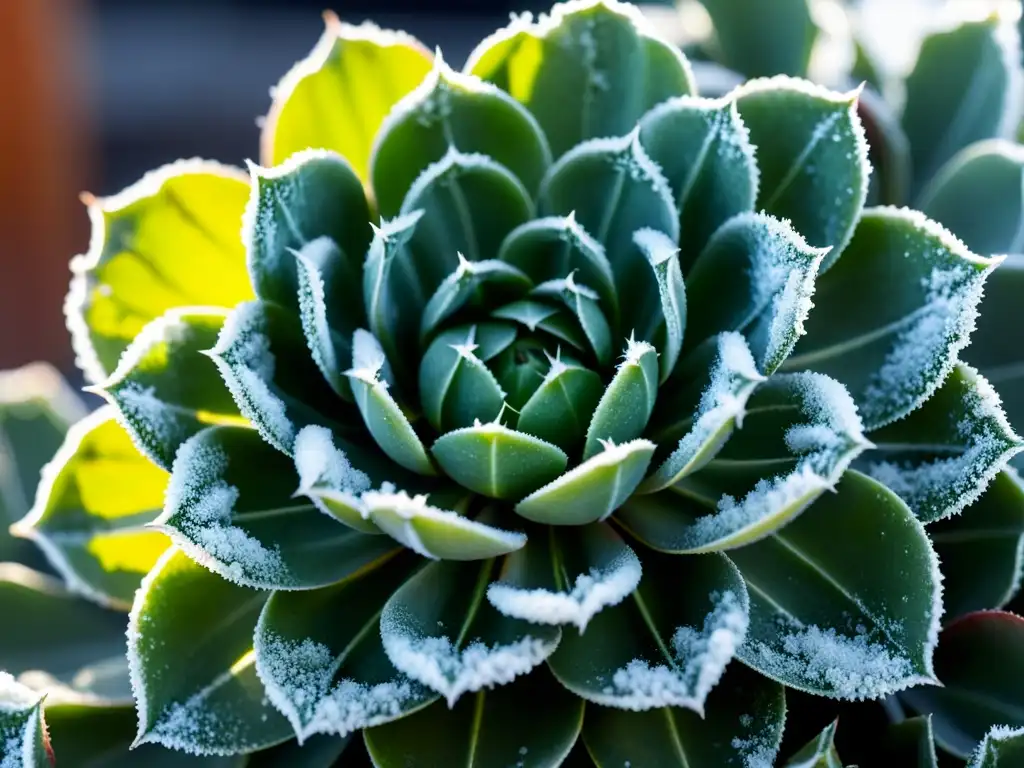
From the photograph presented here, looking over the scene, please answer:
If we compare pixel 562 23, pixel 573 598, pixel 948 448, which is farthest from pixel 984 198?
pixel 573 598

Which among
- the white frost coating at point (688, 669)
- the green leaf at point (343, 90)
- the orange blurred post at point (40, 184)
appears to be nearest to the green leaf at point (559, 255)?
the green leaf at point (343, 90)

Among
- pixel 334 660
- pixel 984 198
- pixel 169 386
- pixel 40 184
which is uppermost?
pixel 984 198

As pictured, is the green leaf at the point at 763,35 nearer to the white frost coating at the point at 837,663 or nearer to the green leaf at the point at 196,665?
the white frost coating at the point at 837,663

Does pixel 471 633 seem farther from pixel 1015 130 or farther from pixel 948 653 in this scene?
pixel 1015 130

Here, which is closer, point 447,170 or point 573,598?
point 573,598

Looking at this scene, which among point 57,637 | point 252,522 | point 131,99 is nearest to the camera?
point 252,522

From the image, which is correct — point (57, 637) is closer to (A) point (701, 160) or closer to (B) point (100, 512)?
(B) point (100, 512)

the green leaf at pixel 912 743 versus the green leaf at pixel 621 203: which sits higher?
the green leaf at pixel 621 203

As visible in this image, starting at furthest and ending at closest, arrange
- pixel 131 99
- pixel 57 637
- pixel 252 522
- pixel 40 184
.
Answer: pixel 131 99 → pixel 40 184 → pixel 57 637 → pixel 252 522
